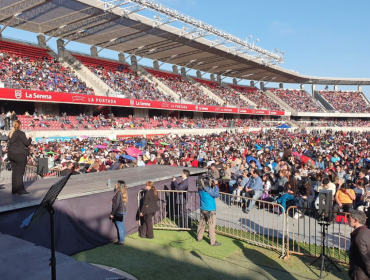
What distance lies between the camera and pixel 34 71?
99.3 ft

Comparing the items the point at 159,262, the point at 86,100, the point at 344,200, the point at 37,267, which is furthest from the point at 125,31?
the point at 37,267

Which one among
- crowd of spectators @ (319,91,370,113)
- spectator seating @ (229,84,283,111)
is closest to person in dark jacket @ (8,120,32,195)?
spectator seating @ (229,84,283,111)

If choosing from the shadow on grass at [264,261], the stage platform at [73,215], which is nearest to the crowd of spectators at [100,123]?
the stage platform at [73,215]

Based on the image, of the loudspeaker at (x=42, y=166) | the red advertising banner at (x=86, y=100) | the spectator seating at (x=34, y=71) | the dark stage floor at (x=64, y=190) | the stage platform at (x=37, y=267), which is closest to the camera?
the stage platform at (x=37, y=267)

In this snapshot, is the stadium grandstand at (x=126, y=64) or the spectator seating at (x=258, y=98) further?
the spectator seating at (x=258, y=98)

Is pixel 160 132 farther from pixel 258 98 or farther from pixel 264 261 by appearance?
pixel 258 98

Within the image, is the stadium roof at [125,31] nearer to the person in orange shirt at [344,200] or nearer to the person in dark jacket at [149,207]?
the person in dark jacket at [149,207]

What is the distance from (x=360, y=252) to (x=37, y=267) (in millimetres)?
3628

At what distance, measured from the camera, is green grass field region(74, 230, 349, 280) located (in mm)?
5637

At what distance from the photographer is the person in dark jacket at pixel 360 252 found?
385 centimetres

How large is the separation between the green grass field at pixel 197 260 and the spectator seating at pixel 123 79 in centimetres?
3020

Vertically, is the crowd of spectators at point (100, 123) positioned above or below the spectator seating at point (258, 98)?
below

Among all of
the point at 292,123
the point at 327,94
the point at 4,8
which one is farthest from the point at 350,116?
the point at 4,8

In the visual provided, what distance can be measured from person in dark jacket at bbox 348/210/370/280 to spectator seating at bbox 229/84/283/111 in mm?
55251
